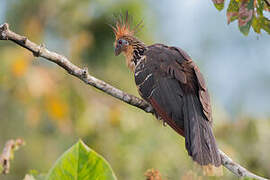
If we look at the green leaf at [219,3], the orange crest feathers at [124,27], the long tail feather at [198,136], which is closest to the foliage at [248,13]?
the green leaf at [219,3]

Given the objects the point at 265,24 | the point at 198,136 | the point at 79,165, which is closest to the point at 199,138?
Result: the point at 198,136

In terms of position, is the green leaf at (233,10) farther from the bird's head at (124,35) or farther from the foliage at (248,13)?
the bird's head at (124,35)

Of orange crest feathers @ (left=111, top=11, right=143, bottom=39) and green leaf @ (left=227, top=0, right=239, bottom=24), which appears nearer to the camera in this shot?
green leaf @ (left=227, top=0, right=239, bottom=24)

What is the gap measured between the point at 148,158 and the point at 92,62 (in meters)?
3.70

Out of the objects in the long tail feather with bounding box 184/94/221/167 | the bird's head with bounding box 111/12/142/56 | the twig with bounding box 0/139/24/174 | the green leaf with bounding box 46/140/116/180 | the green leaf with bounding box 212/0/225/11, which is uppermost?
the bird's head with bounding box 111/12/142/56

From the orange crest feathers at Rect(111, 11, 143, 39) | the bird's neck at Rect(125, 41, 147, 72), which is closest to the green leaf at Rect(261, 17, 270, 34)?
A: the bird's neck at Rect(125, 41, 147, 72)

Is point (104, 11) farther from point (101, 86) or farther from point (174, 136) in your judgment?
point (101, 86)

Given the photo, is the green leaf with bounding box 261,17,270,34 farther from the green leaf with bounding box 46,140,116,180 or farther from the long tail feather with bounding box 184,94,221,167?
the green leaf with bounding box 46,140,116,180

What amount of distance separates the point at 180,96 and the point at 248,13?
0.98 metres

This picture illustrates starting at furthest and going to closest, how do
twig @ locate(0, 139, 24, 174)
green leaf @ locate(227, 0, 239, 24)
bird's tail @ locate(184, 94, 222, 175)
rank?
bird's tail @ locate(184, 94, 222, 175) < green leaf @ locate(227, 0, 239, 24) < twig @ locate(0, 139, 24, 174)

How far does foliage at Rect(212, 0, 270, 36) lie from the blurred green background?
2879 mm

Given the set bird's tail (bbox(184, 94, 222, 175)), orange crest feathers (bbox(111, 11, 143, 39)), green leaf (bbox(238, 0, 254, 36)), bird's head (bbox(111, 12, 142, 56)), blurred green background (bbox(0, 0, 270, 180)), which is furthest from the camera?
blurred green background (bbox(0, 0, 270, 180))

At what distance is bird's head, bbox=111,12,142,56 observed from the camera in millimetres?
4309

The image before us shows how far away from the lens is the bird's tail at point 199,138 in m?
2.79
